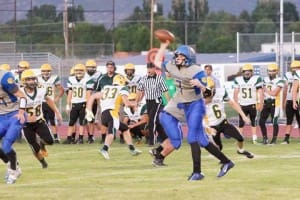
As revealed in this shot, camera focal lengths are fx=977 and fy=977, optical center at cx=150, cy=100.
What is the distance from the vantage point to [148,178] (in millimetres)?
13797

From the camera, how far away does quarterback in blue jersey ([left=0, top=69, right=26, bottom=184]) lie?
44.7 feet

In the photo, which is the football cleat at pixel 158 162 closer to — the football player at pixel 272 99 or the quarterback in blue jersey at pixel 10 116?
the quarterback in blue jersey at pixel 10 116

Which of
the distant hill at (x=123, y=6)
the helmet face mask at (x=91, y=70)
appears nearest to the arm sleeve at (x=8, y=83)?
the helmet face mask at (x=91, y=70)

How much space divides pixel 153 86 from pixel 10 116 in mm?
7755

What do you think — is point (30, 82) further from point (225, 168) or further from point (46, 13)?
point (46, 13)

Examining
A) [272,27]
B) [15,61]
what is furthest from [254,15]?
[15,61]

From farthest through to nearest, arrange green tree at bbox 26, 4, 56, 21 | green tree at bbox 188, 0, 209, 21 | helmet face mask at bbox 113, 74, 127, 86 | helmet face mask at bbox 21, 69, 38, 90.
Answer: green tree at bbox 188, 0, 209, 21 < green tree at bbox 26, 4, 56, 21 < helmet face mask at bbox 113, 74, 127, 86 < helmet face mask at bbox 21, 69, 38, 90

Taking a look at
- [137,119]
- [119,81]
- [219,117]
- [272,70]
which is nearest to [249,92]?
[272,70]

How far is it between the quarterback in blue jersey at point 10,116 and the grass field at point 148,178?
28 centimetres

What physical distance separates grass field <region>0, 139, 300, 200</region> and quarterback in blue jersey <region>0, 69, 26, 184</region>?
11.0 inches

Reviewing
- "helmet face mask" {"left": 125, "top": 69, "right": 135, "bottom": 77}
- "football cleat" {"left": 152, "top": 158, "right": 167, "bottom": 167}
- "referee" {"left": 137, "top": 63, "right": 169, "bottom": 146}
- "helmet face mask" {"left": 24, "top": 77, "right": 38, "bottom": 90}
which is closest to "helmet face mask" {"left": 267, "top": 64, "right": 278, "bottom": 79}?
"referee" {"left": 137, "top": 63, "right": 169, "bottom": 146}

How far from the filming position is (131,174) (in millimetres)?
14469

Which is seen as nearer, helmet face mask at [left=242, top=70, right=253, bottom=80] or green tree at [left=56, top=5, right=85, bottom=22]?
helmet face mask at [left=242, top=70, right=253, bottom=80]

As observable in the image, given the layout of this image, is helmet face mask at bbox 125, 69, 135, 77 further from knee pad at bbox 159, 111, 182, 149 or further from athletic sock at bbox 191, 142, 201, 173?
athletic sock at bbox 191, 142, 201, 173
